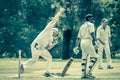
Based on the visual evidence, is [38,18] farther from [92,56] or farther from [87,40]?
[87,40]

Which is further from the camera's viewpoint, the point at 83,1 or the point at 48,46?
the point at 83,1

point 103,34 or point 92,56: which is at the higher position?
point 103,34

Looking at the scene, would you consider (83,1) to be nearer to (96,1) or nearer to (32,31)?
(96,1)

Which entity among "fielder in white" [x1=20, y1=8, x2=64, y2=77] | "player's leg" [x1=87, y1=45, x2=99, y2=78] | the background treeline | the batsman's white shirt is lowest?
"player's leg" [x1=87, y1=45, x2=99, y2=78]

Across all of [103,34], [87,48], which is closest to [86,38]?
[87,48]

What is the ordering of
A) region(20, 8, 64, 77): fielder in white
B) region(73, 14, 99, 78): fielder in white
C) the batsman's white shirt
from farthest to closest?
1. the batsman's white shirt
2. region(20, 8, 64, 77): fielder in white
3. region(73, 14, 99, 78): fielder in white

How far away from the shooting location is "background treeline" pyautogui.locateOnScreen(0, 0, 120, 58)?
49.2m

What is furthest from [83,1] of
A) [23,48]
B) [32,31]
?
[32,31]

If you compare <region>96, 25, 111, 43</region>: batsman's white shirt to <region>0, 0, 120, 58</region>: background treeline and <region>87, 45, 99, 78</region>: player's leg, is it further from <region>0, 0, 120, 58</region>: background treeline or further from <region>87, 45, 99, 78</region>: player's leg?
<region>0, 0, 120, 58</region>: background treeline

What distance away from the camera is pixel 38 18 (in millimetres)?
81750

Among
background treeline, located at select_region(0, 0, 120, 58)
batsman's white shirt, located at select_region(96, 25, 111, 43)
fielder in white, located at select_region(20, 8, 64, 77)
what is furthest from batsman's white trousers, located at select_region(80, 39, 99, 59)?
background treeline, located at select_region(0, 0, 120, 58)

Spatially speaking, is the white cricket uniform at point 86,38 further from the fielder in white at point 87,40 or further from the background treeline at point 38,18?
the background treeline at point 38,18

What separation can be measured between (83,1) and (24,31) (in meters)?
32.6

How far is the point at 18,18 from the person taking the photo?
7462cm
